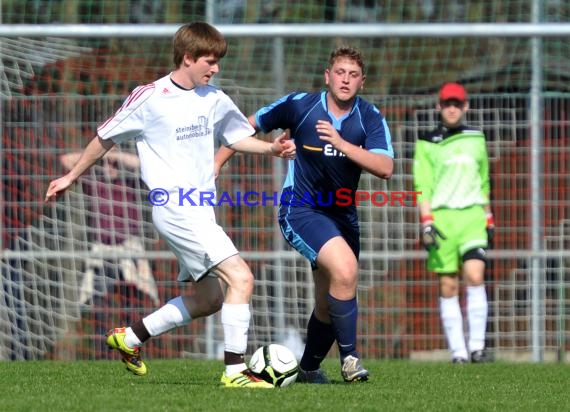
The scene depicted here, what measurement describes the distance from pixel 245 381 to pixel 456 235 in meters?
3.66

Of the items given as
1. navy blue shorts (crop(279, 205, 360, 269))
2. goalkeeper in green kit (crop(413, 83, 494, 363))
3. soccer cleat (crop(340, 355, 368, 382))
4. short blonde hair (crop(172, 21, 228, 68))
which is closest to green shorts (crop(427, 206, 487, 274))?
goalkeeper in green kit (crop(413, 83, 494, 363))

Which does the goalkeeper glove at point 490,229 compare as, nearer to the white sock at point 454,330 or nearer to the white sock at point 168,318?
the white sock at point 454,330

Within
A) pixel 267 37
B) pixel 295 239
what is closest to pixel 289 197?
pixel 295 239

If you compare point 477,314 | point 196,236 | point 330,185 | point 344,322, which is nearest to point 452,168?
point 477,314

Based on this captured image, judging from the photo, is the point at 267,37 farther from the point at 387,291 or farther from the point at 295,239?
the point at 295,239

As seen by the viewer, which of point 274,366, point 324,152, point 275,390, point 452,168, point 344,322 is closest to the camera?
point 275,390

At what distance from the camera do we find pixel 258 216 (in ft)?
36.7

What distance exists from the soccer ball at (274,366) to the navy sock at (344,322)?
0.35 meters

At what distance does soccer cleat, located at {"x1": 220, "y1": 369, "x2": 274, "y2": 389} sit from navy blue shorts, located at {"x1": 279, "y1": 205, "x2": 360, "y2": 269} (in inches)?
29.6

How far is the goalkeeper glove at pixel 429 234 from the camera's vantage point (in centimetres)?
1035

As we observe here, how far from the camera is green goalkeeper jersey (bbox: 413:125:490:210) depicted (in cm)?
1048

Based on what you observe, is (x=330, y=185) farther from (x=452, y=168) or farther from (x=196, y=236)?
(x=452, y=168)

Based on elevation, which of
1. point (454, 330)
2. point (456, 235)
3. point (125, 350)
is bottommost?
point (454, 330)

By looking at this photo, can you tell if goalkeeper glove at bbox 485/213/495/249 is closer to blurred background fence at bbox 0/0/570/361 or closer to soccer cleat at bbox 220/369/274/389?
blurred background fence at bbox 0/0/570/361
